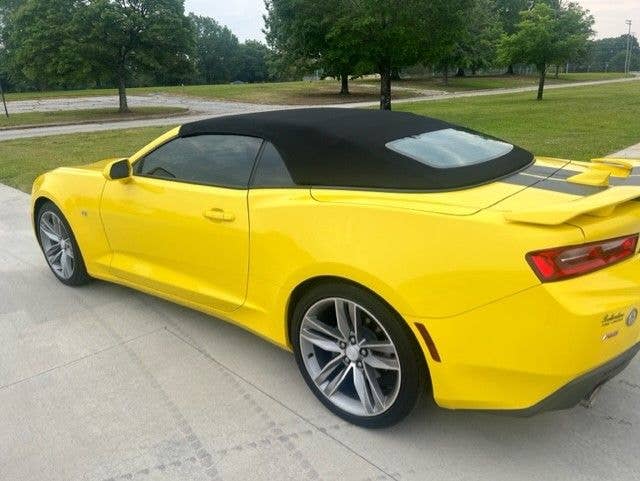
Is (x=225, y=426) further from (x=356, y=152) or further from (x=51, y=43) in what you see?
(x=51, y=43)

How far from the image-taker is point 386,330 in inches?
86.2

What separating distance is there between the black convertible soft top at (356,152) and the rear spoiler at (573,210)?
419 millimetres

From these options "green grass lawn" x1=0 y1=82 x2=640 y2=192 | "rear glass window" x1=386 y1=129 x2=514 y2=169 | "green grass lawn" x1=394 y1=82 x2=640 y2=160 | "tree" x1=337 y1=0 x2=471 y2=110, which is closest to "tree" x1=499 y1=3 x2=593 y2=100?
"green grass lawn" x1=394 y1=82 x2=640 y2=160

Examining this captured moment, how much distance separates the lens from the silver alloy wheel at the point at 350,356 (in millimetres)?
2334

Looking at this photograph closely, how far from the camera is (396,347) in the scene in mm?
2182

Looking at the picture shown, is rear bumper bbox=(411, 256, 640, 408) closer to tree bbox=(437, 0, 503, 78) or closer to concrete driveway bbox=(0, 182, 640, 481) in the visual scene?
concrete driveway bbox=(0, 182, 640, 481)

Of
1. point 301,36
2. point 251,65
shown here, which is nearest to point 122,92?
point 301,36

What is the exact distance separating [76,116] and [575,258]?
24.6 metres

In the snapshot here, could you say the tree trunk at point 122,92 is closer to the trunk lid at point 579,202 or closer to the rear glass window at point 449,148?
the rear glass window at point 449,148

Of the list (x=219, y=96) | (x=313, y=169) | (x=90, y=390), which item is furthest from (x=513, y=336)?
(x=219, y=96)

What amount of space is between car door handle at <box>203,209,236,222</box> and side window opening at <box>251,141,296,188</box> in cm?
19

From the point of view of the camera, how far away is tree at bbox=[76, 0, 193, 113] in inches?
840

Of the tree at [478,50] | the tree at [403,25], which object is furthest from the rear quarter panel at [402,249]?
the tree at [478,50]

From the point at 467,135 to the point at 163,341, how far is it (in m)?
2.16
